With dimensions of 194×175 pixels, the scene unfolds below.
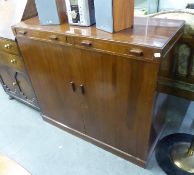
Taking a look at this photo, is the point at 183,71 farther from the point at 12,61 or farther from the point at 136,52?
the point at 12,61

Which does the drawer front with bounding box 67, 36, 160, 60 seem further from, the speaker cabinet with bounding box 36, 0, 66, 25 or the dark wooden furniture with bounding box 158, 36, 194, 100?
the dark wooden furniture with bounding box 158, 36, 194, 100

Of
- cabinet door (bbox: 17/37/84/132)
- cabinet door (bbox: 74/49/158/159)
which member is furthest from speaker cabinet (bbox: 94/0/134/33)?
cabinet door (bbox: 17/37/84/132)

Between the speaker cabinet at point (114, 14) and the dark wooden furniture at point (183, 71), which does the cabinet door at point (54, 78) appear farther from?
the dark wooden furniture at point (183, 71)

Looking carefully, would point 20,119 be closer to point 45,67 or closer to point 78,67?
point 45,67

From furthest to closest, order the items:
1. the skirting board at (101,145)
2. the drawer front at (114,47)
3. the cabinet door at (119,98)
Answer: the skirting board at (101,145) → the cabinet door at (119,98) → the drawer front at (114,47)

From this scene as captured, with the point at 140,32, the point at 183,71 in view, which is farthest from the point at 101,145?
the point at 140,32

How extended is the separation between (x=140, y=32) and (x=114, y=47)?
0.17m

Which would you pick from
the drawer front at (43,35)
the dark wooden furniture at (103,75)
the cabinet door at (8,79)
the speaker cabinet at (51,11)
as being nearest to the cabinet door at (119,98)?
the dark wooden furniture at (103,75)

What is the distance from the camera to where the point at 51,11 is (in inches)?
48.6

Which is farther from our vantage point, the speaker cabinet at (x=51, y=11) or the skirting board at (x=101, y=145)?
the skirting board at (x=101, y=145)

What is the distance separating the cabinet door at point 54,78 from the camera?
4.20ft

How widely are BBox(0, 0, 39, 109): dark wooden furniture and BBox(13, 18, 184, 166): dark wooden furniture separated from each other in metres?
0.14

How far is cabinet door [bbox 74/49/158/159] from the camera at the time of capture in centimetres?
102

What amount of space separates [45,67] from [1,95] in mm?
1197
